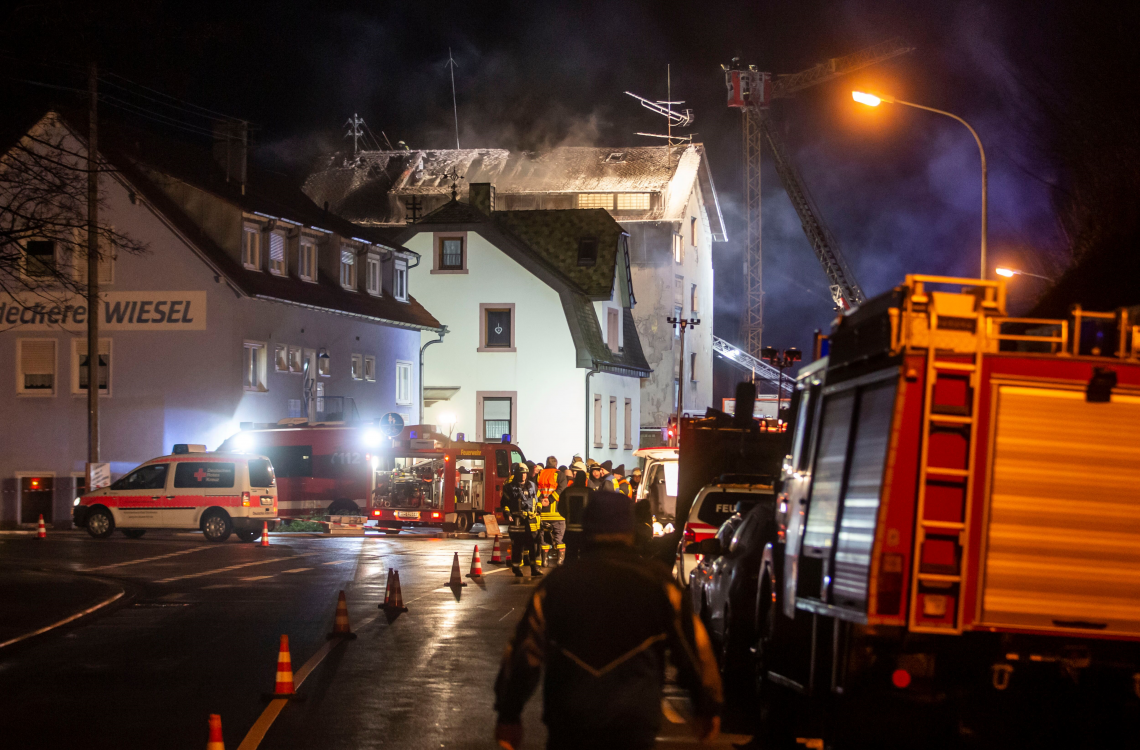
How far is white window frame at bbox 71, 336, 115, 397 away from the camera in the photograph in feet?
120

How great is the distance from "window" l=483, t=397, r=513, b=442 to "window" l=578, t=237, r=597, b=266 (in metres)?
6.38

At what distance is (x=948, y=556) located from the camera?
716cm

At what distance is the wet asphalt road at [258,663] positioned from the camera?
9.53m

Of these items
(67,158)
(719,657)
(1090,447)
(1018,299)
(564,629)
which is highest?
(67,158)

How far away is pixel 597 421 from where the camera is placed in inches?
1948

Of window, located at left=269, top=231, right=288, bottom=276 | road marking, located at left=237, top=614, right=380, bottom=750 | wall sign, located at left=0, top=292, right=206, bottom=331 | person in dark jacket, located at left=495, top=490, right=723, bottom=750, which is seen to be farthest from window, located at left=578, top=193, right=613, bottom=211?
person in dark jacket, located at left=495, top=490, right=723, bottom=750

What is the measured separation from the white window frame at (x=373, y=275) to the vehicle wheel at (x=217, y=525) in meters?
15.7

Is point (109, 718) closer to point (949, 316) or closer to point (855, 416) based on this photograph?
point (855, 416)

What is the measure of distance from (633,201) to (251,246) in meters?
28.7

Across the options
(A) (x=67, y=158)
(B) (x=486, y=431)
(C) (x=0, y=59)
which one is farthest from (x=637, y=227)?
(C) (x=0, y=59)

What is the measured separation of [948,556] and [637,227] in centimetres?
5548

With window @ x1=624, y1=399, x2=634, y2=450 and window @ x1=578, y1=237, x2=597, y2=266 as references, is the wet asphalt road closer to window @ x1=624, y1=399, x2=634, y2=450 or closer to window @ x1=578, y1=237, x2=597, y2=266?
window @ x1=578, y1=237, x2=597, y2=266

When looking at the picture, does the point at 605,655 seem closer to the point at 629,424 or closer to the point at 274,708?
the point at 274,708

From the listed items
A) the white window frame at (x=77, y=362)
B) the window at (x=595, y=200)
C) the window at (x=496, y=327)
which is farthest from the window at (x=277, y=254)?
the window at (x=595, y=200)
